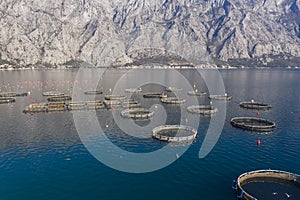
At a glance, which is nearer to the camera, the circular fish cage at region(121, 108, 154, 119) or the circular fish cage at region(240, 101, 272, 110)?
the circular fish cage at region(121, 108, 154, 119)

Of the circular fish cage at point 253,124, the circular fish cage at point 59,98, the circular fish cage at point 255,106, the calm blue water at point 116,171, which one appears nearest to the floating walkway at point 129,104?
the calm blue water at point 116,171

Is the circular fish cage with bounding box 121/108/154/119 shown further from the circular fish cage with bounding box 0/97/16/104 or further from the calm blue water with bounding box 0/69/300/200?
the circular fish cage with bounding box 0/97/16/104

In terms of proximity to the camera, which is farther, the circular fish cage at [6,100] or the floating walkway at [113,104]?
the circular fish cage at [6,100]

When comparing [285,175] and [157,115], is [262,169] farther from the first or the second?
[157,115]

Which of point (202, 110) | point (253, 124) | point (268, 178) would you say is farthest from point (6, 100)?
→ point (268, 178)

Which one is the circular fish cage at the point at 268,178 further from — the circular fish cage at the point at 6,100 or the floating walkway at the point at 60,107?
the circular fish cage at the point at 6,100

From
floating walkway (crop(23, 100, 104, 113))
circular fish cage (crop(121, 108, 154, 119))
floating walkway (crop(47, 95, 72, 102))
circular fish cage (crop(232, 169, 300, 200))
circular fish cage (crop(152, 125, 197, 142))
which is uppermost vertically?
floating walkway (crop(47, 95, 72, 102))

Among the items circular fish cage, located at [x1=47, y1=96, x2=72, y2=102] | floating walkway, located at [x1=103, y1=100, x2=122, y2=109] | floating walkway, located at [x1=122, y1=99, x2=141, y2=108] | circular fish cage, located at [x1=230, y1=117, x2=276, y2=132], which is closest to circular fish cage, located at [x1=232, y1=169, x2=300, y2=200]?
circular fish cage, located at [x1=230, y1=117, x2=276, y2=132]
